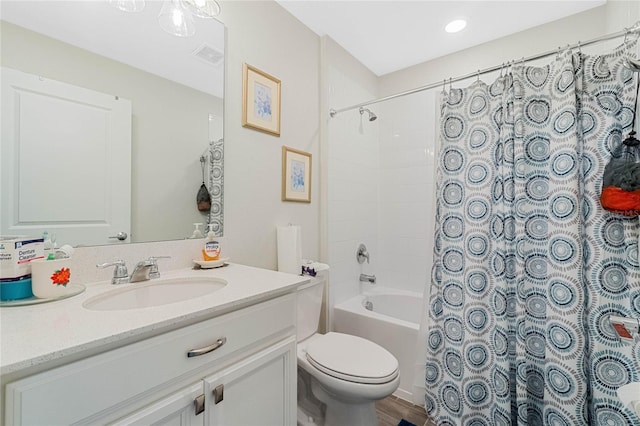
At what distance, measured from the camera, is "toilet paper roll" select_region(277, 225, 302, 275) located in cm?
161

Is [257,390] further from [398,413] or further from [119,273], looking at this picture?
[398,413]

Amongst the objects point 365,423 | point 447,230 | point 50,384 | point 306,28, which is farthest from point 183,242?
point 306,28

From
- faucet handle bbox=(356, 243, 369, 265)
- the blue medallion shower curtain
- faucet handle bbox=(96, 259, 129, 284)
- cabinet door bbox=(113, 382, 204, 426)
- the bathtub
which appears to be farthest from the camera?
faucet handle bbox=(356, 243, 369, 265)

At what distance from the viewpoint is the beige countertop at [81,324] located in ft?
1.69

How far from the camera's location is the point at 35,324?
0.63 meters

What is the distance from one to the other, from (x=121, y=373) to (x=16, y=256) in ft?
1.58

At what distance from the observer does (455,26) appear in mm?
1969

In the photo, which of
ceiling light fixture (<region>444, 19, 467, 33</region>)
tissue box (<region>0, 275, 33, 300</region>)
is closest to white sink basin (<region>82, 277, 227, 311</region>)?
tissue box (<region>0, 275, 33, 300</region>)

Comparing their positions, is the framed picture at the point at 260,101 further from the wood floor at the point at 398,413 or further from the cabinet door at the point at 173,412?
the wood floor at the point at 398,413

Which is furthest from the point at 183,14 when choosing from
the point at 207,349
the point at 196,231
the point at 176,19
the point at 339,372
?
the point at 339,372

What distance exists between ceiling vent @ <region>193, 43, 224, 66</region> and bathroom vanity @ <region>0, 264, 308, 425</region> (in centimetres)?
108

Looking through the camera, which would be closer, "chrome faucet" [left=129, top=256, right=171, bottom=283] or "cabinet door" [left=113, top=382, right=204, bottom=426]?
"cabinet door" [left=113, top=382, right=204, bottom=426]

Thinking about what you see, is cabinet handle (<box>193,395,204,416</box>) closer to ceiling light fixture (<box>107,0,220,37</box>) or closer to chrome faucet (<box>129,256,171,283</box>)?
chrome faucet (<box>129,256,171,283</box>)

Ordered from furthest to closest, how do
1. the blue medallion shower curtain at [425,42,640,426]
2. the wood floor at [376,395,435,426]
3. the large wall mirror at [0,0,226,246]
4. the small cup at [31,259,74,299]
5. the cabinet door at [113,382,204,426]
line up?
the wood floor at [376,395,435,426] < the blue medallion shower curtain at [425,42,640,426] < the large wall mirror at [0,0,226,246] < the small cup at [31,259,74,299] < the cabinet door at [113,382,204,426]
